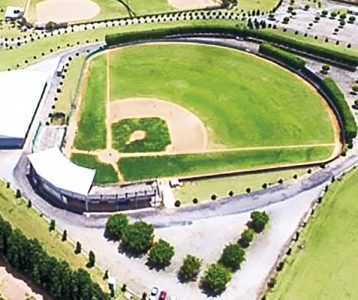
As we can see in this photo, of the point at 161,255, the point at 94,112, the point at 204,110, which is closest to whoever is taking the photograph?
the point at 161,255

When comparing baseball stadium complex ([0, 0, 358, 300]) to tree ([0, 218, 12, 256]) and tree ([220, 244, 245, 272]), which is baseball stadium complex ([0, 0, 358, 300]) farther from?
tree ([0, 218, 12, 256])

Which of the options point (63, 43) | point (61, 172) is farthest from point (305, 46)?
point (61, 172)

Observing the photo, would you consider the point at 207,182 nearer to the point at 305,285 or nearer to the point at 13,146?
the point at 305,285

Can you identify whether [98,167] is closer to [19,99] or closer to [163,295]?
[19,99]

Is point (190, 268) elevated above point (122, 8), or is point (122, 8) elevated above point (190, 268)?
point (122, 8)

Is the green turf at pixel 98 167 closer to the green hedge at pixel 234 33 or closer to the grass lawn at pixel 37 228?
the grass lawn at pixel 37 228

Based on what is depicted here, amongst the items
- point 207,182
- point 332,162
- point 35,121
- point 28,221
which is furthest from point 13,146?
point 332,162
